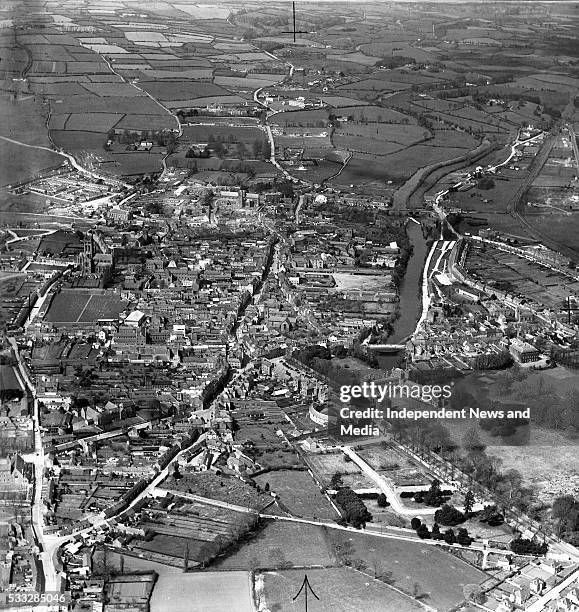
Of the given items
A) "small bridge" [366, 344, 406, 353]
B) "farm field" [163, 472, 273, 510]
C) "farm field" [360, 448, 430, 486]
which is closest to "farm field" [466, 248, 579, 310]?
"small bridge" [366, 344, 406, 353]

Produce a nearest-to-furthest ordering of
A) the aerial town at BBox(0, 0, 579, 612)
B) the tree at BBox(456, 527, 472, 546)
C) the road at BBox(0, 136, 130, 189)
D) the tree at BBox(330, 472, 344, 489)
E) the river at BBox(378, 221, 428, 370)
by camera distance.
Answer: the aerial town at BBox(0, 0, 579, 612) → the tree at BBox(456, 527, 472, 546) → the tree at BBox(330, 472, 344, 489) → the river at BBox(378, 221, 428, 370) → the road at BBox(0, 136, 130, 189)

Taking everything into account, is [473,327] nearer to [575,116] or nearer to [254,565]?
[254,565]

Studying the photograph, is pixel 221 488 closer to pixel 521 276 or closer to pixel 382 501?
pixel 382 501

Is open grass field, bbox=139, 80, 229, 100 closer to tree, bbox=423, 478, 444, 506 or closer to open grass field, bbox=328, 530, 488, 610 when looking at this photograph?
tree, bbox=423, 478, 444, 506

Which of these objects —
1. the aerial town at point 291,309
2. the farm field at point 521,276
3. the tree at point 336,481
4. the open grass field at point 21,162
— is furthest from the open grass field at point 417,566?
the open grass field at point 21,162

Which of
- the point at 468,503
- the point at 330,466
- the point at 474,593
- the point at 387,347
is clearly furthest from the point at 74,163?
the point at 474,593

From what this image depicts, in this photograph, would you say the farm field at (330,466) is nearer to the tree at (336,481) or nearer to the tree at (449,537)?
the tree at (336,481)

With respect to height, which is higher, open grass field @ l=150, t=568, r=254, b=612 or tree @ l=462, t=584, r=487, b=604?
tree @ l=462, t=584, r=487, b=604
